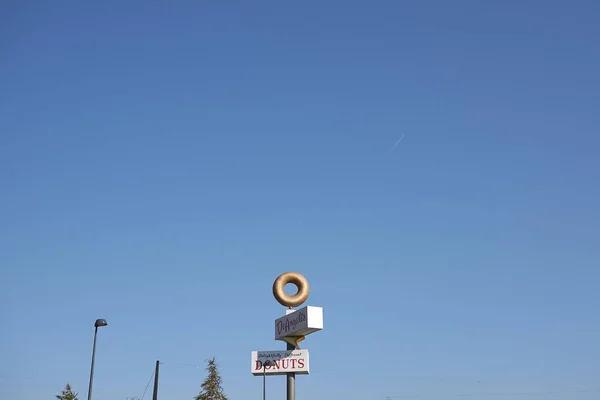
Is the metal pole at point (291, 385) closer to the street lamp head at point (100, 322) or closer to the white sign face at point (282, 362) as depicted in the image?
the white sign face at point (282, 362)

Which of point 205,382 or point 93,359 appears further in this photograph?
point 205,382

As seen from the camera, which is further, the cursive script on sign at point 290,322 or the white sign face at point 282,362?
the white sign face at point 282,362

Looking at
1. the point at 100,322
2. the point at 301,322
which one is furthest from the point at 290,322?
the point at 100,322

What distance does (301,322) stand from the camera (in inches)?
1700

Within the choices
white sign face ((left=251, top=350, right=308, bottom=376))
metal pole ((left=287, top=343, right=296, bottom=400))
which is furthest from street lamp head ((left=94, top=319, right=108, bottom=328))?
metal pole ((left=287, top=343, right=296, bottom=400))

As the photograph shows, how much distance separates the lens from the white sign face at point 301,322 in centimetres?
4259

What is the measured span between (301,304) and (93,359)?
16.2 metres

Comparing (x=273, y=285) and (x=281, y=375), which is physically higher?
(x=273, y=285)

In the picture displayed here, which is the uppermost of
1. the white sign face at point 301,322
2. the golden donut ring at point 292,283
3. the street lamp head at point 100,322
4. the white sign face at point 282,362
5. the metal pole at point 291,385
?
the golden donut ring at point 292,283

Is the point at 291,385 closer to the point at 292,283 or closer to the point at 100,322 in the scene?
the point at 292,283

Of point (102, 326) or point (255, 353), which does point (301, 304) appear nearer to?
point (255, 353)

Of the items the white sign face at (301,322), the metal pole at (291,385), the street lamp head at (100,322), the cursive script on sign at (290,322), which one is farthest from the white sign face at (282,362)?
the street lamp head at (100,322)

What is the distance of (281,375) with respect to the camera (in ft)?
149

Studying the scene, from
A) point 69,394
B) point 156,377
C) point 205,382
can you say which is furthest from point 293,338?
point 69,394
